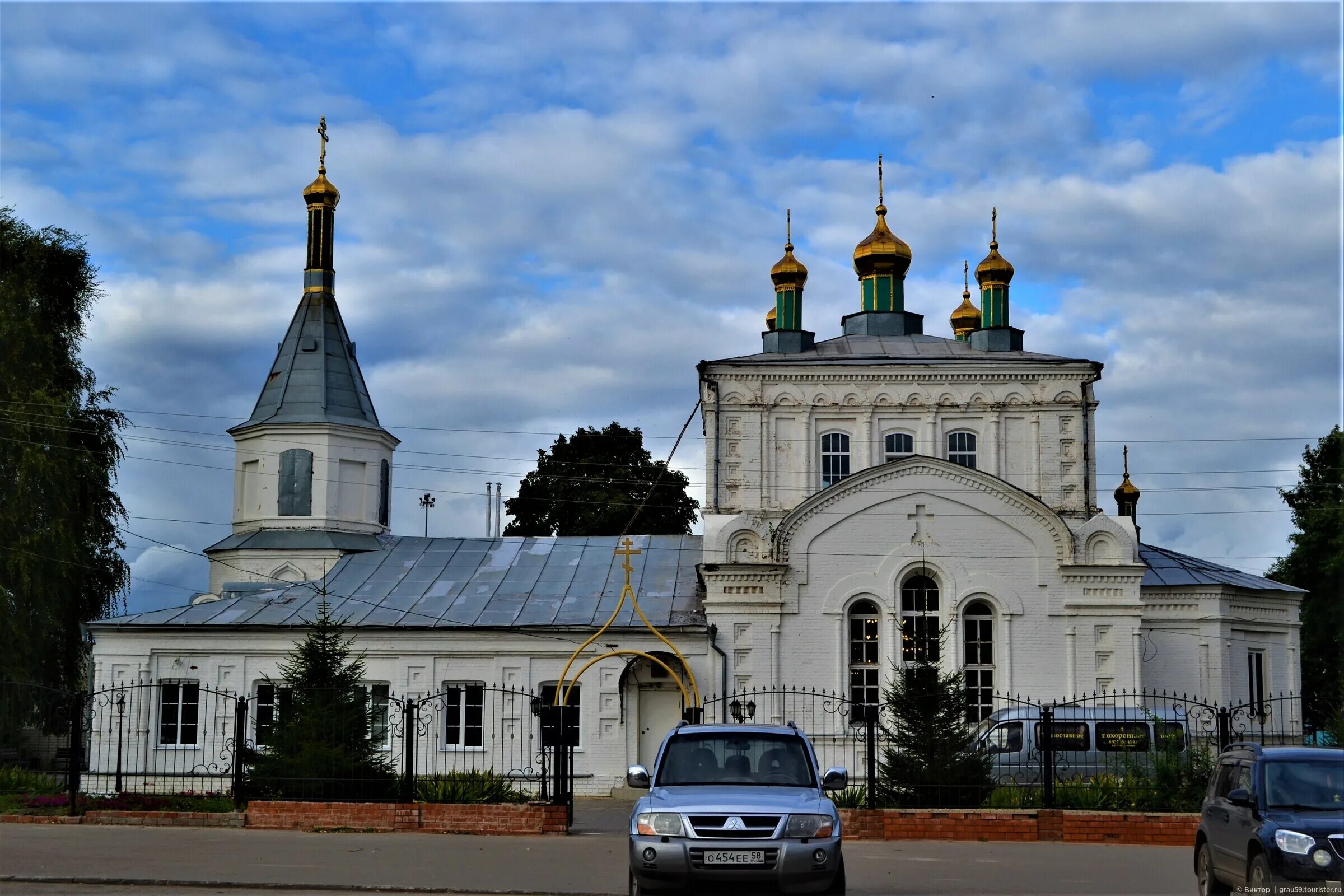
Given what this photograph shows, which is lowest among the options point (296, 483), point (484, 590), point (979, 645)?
point (979, 645)

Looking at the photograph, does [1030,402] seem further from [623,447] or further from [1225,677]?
[623,447]

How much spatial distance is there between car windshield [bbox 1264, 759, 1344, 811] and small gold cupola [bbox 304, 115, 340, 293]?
3000 cm

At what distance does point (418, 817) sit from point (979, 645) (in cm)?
1342

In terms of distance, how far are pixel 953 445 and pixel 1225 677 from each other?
7402mm

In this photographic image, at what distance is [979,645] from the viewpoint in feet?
92.6

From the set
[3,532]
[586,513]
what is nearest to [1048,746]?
[3,532]

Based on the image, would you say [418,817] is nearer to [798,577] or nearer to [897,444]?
[798,577]

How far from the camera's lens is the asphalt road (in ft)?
45.0

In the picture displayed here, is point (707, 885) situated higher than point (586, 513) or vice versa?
point (586, 513)

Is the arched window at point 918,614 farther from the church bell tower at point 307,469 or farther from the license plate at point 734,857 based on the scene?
the license plate at point 734,857

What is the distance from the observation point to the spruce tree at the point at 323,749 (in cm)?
1919

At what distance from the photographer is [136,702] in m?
29.1

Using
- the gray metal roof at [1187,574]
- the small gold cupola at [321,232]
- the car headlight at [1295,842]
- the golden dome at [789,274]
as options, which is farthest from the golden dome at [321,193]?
the car headlight at [1295,842]

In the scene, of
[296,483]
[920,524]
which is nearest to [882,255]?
[920,524]
